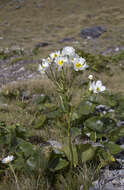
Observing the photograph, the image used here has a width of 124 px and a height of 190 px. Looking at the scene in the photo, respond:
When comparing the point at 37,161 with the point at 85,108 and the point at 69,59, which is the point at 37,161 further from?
the point at 85,108

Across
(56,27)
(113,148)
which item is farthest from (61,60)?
(56,27)

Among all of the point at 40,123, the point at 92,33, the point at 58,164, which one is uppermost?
the point at 92,33

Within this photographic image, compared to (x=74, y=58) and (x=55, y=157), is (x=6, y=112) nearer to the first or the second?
(x=55, y=157)

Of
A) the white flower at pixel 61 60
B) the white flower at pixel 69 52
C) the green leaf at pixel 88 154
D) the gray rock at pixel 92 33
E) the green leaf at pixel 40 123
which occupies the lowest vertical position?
the green leaf at pixel 40 123

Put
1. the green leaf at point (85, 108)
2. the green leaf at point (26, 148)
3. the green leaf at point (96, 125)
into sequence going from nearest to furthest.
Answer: the green leaf at point (26, 148)
the green leaf at point (96, 125)
the green leaf at point (85, 108)

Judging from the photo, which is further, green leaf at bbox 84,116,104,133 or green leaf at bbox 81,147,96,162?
green leaf at bbox 84,116,104,133

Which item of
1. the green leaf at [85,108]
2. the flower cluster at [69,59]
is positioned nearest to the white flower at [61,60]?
the flower cluster at [69,59]

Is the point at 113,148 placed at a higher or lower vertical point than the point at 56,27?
lower

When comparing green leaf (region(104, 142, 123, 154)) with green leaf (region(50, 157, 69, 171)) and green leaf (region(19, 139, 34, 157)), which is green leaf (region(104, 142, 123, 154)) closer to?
green leaf (region(50, 157, 69, 171))

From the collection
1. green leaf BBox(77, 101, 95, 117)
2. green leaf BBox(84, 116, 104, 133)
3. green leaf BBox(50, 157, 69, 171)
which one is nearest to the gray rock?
green leaf BBox(77, 101, 95, 117)

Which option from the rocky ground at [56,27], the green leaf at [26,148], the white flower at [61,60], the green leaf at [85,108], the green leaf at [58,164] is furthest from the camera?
the rocky ground at [56,27]

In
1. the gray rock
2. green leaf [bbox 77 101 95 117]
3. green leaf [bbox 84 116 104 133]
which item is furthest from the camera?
the gray rock

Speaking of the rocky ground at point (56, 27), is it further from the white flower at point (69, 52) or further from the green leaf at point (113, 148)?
the white flower at point (69, 52)

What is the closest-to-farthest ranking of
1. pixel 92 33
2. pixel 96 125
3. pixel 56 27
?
pixel 96 125 < pixel 92 33 < pixel 56 27
